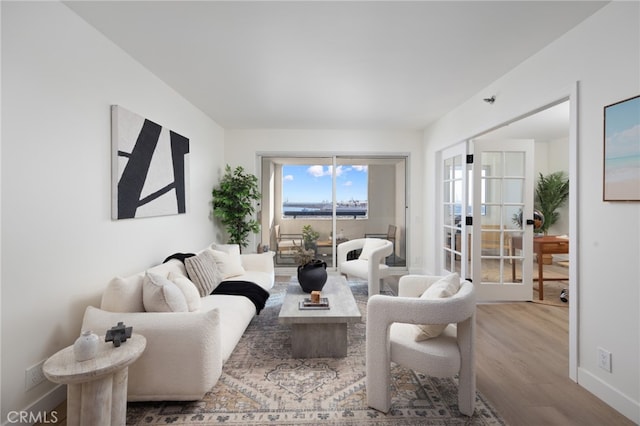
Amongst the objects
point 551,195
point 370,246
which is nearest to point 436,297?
point 370,246

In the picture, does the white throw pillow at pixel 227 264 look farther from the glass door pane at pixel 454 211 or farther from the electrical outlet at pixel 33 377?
the glass door pane at pixel 454 211

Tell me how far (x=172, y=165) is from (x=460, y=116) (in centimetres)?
355

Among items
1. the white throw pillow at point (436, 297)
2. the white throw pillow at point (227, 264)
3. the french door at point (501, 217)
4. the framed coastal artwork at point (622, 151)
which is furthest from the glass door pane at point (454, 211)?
the white throw pillow at point (227, 264)

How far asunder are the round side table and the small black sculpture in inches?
1.6

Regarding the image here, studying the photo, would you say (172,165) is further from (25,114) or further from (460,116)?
(460,116)

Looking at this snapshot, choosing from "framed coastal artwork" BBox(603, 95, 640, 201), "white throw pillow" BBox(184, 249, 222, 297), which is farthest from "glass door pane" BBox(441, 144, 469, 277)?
"white throw pillow" BBox(184, 249, 222, 297)

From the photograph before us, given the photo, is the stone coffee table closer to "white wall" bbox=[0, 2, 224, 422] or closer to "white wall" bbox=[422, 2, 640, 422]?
"white wall" bbox=[0, 2, 224, 422]

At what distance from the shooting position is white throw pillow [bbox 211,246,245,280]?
3621 mm

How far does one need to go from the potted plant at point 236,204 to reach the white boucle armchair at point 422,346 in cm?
356

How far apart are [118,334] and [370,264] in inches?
118

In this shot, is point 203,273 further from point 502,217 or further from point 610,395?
point 502,217

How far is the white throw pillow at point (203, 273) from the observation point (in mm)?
3057

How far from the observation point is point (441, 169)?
5.15 m

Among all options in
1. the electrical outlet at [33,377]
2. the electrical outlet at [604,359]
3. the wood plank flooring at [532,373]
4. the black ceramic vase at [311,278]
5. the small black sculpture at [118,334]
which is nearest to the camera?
the small black sculpture at [118,334]
